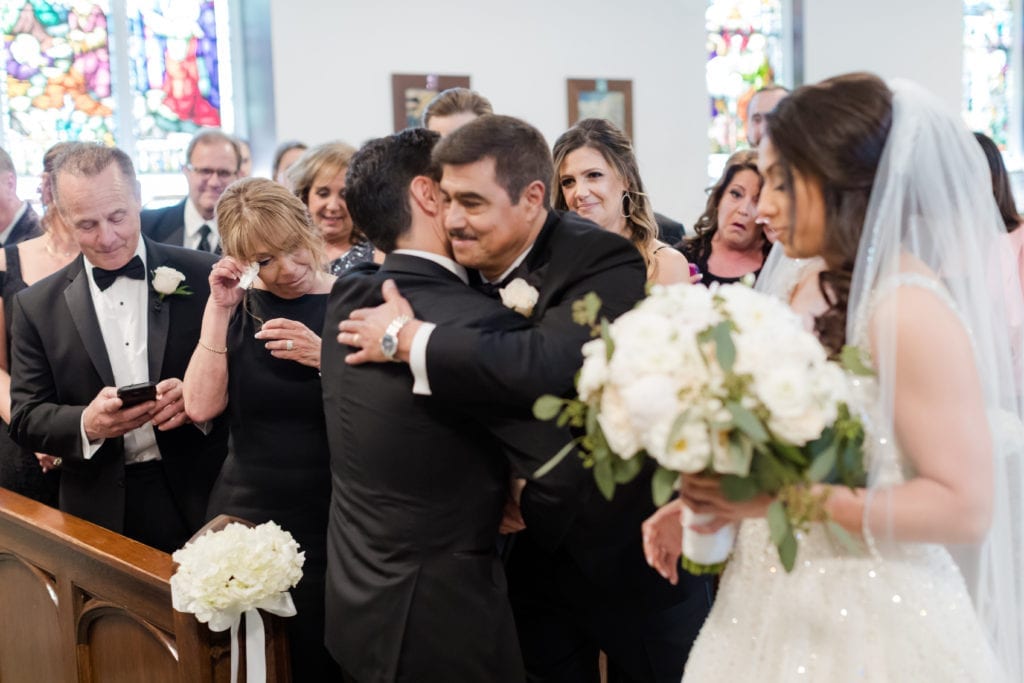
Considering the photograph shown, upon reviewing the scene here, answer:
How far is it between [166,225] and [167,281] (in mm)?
2608

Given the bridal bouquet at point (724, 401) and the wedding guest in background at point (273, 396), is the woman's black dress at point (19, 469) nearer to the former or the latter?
the wedding guest in background at point (273, 396)

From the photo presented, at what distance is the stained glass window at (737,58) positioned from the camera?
10.7 m

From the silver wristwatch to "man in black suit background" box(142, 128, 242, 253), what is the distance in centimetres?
378

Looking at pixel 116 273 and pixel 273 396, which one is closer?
pixel 273 396

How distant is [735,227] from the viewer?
477 cm

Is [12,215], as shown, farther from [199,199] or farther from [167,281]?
[167,281]

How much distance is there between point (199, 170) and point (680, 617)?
4.14 meters

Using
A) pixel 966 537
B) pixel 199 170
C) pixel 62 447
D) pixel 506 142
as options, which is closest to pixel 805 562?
pixel 966 537

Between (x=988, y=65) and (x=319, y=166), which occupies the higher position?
(x=988, y=65)

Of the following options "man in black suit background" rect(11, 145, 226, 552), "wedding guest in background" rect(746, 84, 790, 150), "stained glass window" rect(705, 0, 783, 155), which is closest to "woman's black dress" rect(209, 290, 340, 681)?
"man in black suit background" rect(11, 145, 226, 552)

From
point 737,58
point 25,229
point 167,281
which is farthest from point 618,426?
point 737,58

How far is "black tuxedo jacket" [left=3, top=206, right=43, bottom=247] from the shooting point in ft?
16.7

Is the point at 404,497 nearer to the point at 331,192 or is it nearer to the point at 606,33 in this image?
the point at 331,192

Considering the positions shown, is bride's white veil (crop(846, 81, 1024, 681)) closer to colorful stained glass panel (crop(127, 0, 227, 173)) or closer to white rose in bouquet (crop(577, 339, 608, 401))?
white rose in bouquet (crop(577, 339, 608, 401))
